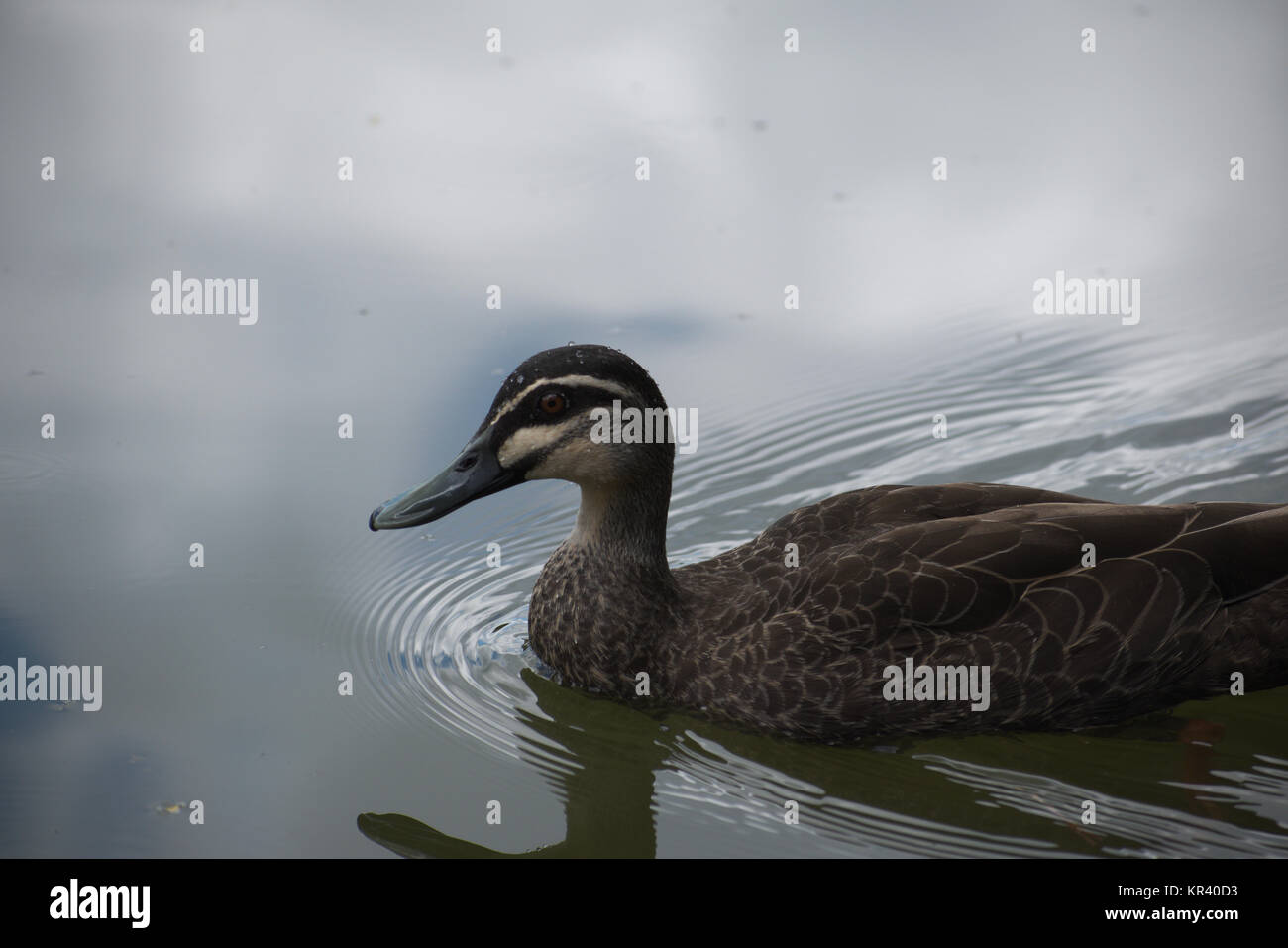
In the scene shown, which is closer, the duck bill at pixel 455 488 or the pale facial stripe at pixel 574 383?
the pale facial stripe at pixel 574 383

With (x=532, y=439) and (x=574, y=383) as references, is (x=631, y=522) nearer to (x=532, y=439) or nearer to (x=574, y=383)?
(x=532, y=439)

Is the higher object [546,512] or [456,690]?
[546,512]

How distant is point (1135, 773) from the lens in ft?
20.6

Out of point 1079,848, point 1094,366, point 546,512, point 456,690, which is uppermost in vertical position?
point 1094,366

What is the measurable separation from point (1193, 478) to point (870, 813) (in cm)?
A: 390

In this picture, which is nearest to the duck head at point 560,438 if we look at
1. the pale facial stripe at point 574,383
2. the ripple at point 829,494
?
the pale facial stripe at point 574,383

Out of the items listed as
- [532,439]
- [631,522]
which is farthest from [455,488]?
[631,522]

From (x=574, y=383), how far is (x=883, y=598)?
1.65 m

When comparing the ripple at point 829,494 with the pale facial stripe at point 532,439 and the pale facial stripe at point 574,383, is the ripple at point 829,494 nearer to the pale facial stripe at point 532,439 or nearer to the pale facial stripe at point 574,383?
the pale facial stripe at point 532,439

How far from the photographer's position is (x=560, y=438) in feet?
21.9

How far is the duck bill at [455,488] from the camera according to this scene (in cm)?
671

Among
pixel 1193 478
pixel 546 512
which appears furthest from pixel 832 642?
pixel 1193 478

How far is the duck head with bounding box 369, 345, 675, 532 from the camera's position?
6.61 meters

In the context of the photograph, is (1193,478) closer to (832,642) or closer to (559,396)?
(832,642)
